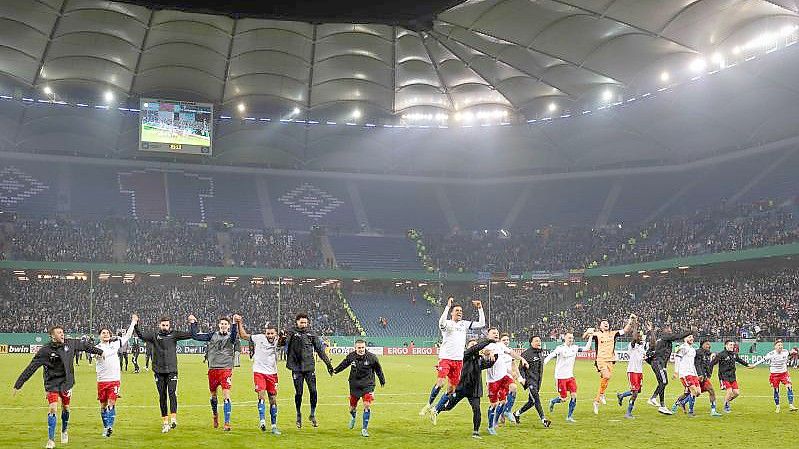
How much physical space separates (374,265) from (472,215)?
509 inches

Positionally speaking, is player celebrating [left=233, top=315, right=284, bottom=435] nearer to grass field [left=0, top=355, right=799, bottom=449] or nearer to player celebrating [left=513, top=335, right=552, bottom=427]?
grass field [left=0, top=355, right=799, bottom=449]

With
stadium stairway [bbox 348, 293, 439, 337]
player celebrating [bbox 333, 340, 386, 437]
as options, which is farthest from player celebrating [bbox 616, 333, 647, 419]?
stadium stairway [bbox 348, 293, 439, 337]

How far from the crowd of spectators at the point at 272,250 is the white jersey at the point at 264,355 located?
58.9 meters

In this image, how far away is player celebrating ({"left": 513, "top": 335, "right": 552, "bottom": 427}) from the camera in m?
21.8

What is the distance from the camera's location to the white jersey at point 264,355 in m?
20.2

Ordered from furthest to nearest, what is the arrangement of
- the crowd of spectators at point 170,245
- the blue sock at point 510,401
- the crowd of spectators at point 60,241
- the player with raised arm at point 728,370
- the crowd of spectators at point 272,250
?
the crowd of spectators at point 272,250
the crowd of spectators at point 170,245
the crowd of spectators at point 60,241
the player with raised arm at point 728,370
the blue sock at point 510,401

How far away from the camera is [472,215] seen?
90500 mm

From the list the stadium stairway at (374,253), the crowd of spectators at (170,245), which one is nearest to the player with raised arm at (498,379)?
the crowd of spectators at (170,245)

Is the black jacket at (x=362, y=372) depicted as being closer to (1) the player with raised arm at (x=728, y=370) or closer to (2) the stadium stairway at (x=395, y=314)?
(1) the player with raised arm at (x=728, y=370)

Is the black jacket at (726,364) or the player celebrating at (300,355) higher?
the player celebrating at (300,355)

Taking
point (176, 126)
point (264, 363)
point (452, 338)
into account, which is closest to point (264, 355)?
point (264, 363)

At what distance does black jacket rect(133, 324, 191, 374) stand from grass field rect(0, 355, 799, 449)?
1.48 metres

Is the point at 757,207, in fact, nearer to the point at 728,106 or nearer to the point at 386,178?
the point at 728,106

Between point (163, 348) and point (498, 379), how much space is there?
25.6ft
